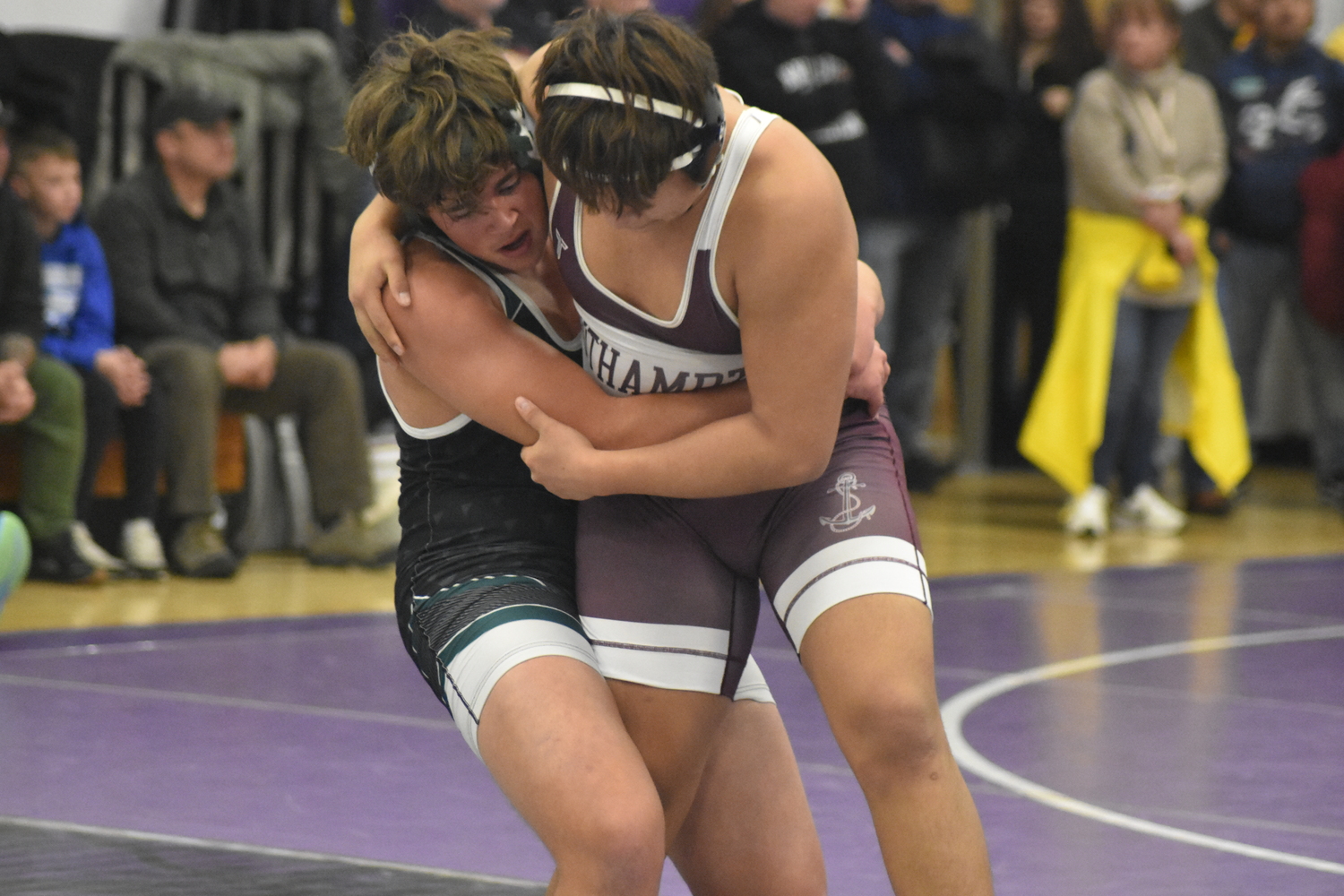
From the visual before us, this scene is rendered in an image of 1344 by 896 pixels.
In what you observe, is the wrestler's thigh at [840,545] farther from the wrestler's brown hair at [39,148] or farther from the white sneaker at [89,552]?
the wrestler's brown hair at [39,148]

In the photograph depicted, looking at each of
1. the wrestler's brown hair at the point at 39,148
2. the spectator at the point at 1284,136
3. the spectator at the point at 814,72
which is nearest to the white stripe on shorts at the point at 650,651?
the wrestler's brown hair at the point at 39,148

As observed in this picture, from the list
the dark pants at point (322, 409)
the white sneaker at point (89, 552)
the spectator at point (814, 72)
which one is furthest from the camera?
the spectator at point (814, 72)

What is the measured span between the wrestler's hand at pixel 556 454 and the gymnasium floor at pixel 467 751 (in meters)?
0.81

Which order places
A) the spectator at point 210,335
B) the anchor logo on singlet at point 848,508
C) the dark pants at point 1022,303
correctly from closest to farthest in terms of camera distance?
the anchor logo on singlet at point 848,508
the spectator at point 210,335
the dark pants at point 1022,303

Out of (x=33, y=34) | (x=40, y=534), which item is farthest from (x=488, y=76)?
(x=33, y=34)

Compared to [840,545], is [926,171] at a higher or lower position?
lower

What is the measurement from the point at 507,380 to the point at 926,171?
5371mm

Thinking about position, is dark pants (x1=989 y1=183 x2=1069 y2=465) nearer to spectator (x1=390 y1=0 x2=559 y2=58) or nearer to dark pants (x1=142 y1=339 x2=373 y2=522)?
spectator (x1=390 y1=0 x2=559 y2=58)

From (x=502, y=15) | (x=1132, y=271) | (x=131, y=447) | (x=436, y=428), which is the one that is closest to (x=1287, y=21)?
(x=1132, y=271)

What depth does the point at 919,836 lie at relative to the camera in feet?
7.00

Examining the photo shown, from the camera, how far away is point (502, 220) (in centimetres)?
221

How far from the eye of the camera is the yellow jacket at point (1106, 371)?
6.95m

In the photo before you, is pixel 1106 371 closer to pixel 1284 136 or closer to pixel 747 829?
pixel 1284 136

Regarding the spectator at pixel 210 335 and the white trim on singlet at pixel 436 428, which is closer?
the white trim on singlet at pixel 436 428
